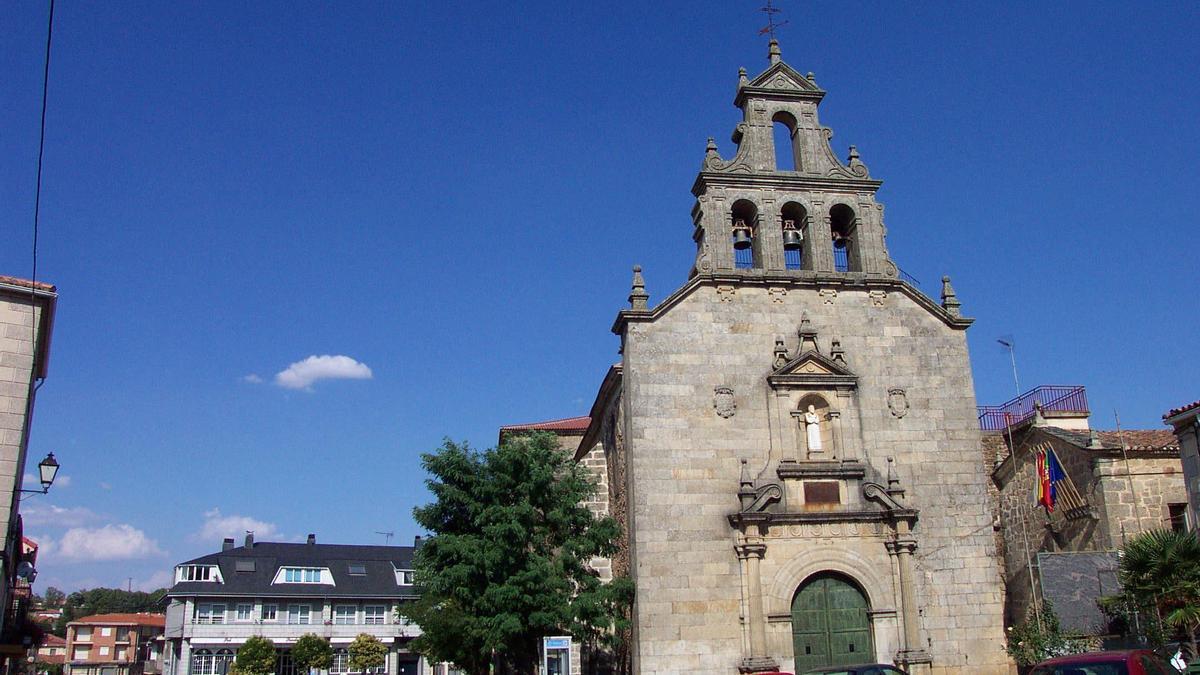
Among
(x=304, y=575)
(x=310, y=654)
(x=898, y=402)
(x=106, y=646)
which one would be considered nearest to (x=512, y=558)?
(x=898, y=402)

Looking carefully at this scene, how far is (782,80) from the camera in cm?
2381

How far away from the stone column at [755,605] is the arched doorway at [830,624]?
821mm

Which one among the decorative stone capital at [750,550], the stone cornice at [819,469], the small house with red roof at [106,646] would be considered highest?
the stone cornice at [819,469]

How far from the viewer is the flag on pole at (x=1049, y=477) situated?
2355cm

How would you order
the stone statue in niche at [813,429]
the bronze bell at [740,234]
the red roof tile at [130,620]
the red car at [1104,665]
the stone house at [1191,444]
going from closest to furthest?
1. the red car at [1104,665]
2. the stone house at [1191,444]
3. the stone statue in niche at [813,429]
4. the bronze bell at [740,234]
5. the red roof tile at [130,620]

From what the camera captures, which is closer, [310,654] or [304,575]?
[310,654]

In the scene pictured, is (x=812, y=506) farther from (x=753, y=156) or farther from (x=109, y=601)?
(x=109, y=601)

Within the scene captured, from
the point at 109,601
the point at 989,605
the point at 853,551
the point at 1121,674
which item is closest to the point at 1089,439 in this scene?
the point at 989,605

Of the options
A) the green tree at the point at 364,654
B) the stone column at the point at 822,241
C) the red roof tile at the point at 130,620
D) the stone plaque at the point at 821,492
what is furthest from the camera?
the red roof tile at the point at 130,620

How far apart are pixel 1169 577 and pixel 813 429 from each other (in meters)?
7.26

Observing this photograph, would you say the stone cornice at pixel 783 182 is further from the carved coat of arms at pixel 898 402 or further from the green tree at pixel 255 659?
the green tree at pixel 255 659

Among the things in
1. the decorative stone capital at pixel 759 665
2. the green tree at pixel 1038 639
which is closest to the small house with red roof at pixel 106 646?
the decorative stone capital at pixel 759 665

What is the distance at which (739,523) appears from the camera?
19.6 metres

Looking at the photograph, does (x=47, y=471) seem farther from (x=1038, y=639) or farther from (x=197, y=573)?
(x=197, y=573)
